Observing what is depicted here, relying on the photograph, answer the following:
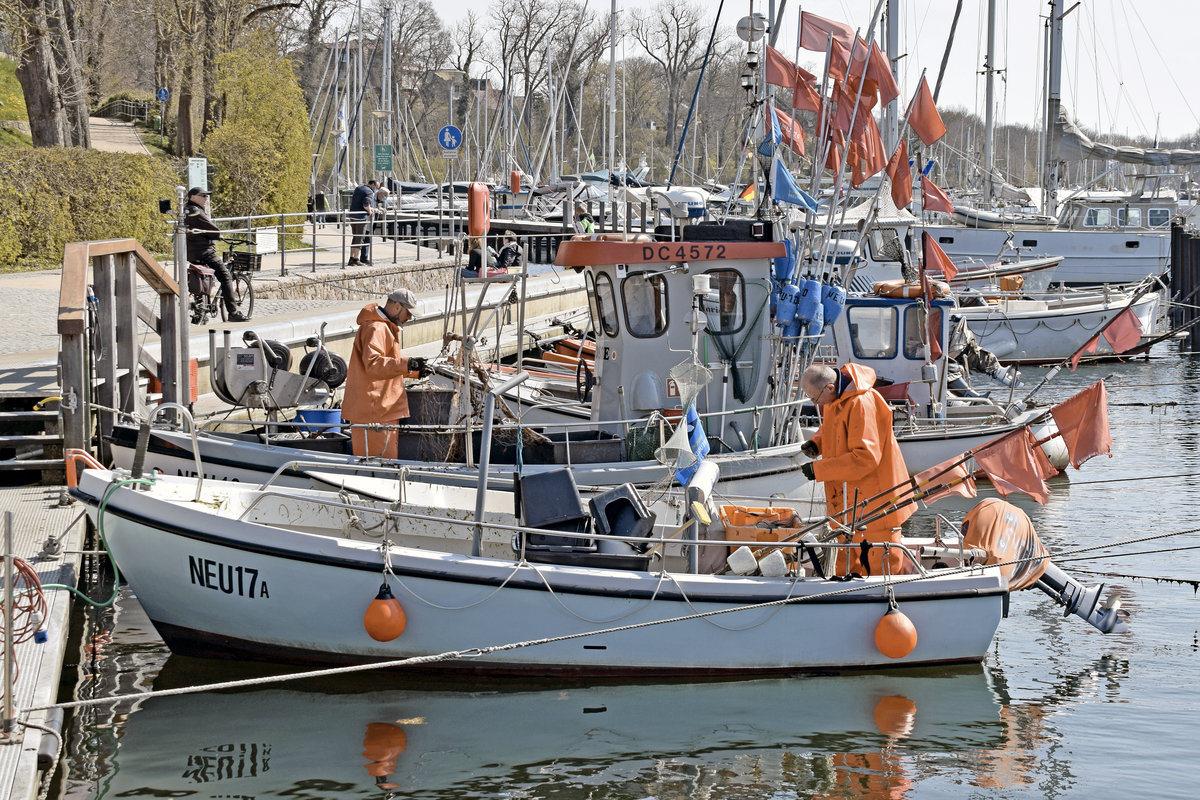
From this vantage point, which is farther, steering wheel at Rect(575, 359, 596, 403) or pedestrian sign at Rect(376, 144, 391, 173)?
pedestrian sign at Rect(376, 144, 391, 173)

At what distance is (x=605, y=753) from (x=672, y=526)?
6.59ft

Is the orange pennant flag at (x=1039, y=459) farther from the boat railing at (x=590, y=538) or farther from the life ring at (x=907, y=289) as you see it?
the life ring at (x=907, y=289)

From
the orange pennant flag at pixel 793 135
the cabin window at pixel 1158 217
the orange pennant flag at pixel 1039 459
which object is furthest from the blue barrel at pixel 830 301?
the cabin window at pixel 1158 217

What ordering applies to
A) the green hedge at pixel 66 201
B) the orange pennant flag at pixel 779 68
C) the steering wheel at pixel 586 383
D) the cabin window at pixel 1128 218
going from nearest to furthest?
1. the steering wheel at pixel 586 383
2. the orange pennant flag at pixel 779 68
3. the green hedge at pixel 66 201
4. the cabin window at pixel 1128 218

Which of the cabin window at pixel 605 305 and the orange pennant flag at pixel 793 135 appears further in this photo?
the orange pennant flag at pixel 793 135

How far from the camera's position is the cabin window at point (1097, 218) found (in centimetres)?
3981

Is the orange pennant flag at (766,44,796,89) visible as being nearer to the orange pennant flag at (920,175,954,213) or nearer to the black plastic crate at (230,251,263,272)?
the orange pennant flag at (920,175,954,213)

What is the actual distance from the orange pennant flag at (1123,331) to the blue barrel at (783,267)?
375 centimetres

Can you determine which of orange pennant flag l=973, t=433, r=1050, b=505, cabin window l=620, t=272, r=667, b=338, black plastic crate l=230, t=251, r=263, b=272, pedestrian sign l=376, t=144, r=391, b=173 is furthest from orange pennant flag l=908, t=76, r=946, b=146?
pedestrian sign l=376, t=144, r=391, b=173

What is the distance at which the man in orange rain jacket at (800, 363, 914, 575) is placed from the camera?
8188 mm

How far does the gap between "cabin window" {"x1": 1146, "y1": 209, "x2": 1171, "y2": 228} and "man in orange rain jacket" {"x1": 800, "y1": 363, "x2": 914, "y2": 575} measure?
3520cm

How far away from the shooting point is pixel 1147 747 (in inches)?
316

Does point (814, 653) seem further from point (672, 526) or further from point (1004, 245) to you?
point (1004, 245)

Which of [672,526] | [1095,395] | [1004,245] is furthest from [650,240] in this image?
[1004,245]
